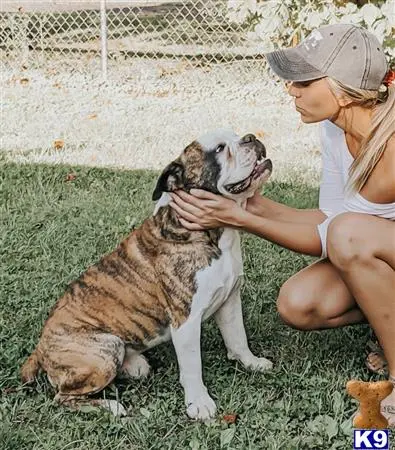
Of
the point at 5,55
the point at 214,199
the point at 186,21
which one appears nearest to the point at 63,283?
the point at 214,199

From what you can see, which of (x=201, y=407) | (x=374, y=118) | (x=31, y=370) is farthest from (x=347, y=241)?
(x=31, y=370)

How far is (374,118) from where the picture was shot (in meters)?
3.37

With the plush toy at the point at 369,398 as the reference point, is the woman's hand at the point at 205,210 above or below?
above

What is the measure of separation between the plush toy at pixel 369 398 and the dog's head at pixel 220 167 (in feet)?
3.36

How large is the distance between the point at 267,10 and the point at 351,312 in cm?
500

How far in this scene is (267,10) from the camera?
817cm

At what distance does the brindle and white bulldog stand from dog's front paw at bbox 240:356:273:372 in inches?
12.1

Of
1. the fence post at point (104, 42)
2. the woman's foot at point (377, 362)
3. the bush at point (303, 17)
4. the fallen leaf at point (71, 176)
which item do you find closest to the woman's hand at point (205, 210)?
the woman's foot at point (377, 362)

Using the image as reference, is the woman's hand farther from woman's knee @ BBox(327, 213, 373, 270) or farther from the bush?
the bush

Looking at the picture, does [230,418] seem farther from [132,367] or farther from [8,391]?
[8,391]

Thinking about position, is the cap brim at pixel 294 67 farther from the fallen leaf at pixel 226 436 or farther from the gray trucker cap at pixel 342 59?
the fallen leaf at pixel 226 436

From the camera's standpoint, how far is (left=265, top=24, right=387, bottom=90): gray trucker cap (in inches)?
128

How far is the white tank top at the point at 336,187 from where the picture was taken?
11.5ft

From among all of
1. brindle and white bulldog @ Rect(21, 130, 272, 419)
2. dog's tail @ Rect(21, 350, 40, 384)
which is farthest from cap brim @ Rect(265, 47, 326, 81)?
dog's tail @ Rect(21, 350, 40, 384)
